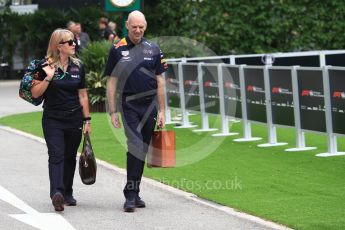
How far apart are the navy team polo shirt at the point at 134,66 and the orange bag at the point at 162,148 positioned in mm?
433

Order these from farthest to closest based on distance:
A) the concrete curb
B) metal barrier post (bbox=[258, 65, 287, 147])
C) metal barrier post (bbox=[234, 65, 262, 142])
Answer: metal barrier post (bbox=[234, 65, 262, 142]), metal barrier post (bbox=[258, 65, 287, 147]), the concrete curb

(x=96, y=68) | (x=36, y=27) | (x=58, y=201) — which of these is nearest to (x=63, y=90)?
(x=58, y=201)

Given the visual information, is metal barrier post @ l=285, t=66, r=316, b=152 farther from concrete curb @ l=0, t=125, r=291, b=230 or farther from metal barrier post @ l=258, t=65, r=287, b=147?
concrete curb @ l=0, t=125, r=291, b=230

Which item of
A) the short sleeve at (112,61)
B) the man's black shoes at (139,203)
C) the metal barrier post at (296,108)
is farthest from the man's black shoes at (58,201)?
the metal barrier post at (296,108)

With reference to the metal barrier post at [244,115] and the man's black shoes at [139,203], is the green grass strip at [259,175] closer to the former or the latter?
the metal barrier post at [244,115]

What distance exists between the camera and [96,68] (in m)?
22.7

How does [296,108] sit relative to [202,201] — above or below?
above

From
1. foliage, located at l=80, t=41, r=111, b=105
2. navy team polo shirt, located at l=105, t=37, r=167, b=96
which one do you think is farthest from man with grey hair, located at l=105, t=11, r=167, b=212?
foliage, located at l=80, t=41, r=111, b=105

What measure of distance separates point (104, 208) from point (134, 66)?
1.44 m

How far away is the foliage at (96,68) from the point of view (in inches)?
880

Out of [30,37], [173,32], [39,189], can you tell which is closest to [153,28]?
[173,32]

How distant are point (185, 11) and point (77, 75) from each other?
2397cm

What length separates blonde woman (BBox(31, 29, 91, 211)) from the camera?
391 inches

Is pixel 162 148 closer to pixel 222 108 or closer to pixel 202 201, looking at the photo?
pixel 202 201
